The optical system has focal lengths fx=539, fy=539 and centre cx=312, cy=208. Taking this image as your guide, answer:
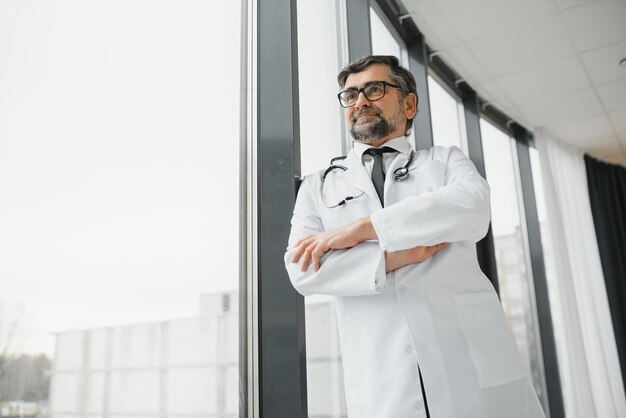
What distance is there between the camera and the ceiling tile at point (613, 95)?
14.2 ft

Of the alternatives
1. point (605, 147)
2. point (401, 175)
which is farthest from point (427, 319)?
point (605, 147)

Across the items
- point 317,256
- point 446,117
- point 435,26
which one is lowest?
point 317,256

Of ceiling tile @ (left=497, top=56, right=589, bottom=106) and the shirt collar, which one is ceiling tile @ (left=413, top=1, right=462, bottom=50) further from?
the shirt collar

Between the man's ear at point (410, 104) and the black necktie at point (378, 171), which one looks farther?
the man's ear at point (410, 104)

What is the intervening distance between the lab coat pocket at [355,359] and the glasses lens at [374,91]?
2.29 feet

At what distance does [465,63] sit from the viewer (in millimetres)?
3928

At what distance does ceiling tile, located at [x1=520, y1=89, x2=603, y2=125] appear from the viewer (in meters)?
4.51

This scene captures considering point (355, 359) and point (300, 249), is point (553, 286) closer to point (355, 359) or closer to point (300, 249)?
point (355, 359)

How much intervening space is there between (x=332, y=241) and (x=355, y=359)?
12.9 inches

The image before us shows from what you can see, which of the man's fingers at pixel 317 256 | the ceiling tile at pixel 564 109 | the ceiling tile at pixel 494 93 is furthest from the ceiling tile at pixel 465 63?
the man's fingers at pixel 317 256

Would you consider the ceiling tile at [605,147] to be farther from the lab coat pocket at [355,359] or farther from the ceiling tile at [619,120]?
the lab coat pocket at [355,359]

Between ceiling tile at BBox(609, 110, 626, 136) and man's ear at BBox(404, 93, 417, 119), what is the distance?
3.79 meters

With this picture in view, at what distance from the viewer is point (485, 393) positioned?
1.33 m

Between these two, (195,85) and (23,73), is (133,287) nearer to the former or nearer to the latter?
(23,73)
